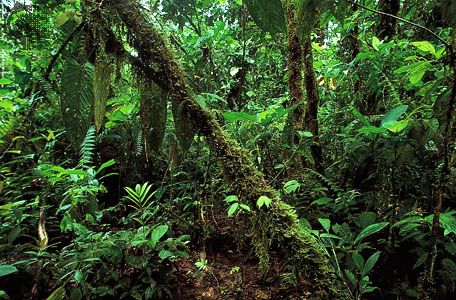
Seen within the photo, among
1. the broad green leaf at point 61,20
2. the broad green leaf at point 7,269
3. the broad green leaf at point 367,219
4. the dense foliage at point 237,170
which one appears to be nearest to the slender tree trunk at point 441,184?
the dense foliage at point 237,170

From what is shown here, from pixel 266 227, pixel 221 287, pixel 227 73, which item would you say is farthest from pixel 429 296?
pixel 227 73

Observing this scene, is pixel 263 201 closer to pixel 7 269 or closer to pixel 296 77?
pixel 7 269

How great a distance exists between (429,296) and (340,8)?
4.32 feet

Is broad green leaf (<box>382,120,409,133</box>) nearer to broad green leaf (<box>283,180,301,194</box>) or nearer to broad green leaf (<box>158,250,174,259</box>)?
broad green leaf (<box>283,180,301,194</box>)

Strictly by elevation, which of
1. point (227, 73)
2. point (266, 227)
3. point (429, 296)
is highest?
point (227, 73)

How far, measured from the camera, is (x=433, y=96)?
1890 mm

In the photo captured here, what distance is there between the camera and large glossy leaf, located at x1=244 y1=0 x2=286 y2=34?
0.76 m

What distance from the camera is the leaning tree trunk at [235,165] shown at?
1119mm

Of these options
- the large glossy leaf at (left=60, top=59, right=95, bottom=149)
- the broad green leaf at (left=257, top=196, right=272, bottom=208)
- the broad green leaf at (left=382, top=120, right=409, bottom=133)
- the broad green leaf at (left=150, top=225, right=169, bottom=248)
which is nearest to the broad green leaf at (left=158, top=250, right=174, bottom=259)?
the broad green leaf at (left=150, top=225, right=169, bottom=248)

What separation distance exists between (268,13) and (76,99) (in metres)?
0.67

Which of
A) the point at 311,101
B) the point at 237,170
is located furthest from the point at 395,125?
the point at 311,101

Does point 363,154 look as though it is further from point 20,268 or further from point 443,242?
point 20,268

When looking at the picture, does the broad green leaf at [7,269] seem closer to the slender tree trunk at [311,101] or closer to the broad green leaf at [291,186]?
the broad green leaf at [291,186]

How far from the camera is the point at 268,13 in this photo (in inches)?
30.7
